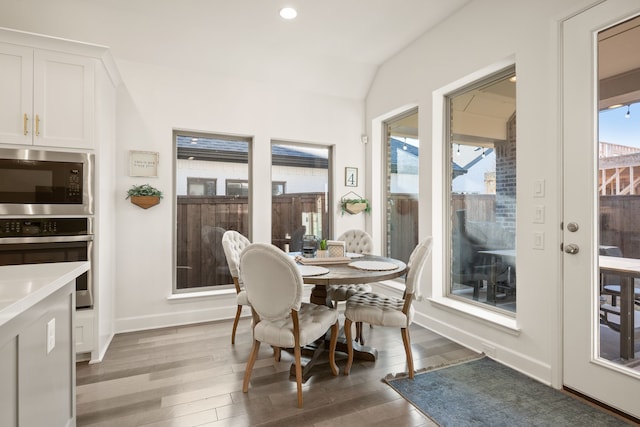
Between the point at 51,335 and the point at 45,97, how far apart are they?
6.70ft

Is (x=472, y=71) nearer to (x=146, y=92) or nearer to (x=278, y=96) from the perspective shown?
(x=278, y=96)

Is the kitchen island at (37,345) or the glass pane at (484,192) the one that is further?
the glass pane at (484,192)

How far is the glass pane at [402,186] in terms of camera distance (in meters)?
3.89

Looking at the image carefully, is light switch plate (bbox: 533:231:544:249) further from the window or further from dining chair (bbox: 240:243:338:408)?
the window

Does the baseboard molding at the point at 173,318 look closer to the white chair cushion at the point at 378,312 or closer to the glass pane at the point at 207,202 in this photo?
the glass pane at the point at 207,202

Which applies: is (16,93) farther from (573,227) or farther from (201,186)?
(573,227)

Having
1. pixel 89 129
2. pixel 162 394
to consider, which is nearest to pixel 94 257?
pixel 89 129

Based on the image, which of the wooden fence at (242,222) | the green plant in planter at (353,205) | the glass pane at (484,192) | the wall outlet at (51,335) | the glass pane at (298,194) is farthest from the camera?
the green plant in planter at (353,205)

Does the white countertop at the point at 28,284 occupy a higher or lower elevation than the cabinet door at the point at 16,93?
lower

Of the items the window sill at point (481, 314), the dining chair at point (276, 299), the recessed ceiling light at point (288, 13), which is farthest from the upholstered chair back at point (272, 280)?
the recessed ceiling light at point (288, 13)

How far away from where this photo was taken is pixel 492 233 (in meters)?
2.94

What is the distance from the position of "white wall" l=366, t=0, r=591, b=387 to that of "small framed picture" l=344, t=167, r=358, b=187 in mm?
1200

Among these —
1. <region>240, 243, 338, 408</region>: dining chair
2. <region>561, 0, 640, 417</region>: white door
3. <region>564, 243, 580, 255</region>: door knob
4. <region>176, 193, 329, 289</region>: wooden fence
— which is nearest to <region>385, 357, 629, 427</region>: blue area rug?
<region>561, 0, 640, 417</region>: white door

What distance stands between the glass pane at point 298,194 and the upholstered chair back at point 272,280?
191cm
